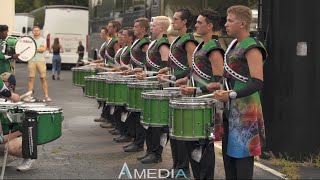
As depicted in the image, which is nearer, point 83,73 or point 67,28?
point 83,73

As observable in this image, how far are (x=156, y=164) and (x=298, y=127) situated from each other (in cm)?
192

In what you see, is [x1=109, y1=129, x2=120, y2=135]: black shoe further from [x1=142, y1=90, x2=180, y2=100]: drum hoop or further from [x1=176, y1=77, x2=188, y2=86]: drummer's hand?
[x1=176, y1=77, x2=188, y2=86]: drummer's hand

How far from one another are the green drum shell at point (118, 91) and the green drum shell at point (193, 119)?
2.84 meters

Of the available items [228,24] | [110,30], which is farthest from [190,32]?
[110,30]

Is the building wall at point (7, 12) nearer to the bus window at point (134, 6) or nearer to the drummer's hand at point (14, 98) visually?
the bus window at point (134, 6)

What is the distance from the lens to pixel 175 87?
712 cm

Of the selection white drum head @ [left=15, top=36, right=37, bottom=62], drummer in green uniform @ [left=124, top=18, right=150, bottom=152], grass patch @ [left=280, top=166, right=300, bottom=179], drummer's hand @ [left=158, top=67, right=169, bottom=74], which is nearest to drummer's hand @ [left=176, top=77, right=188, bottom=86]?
drummer's hand @ [left=158, top=67, right=169, bottom=74]

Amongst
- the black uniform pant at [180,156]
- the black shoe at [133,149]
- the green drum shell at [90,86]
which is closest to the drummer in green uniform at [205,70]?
the black uniform pant at [180,156]

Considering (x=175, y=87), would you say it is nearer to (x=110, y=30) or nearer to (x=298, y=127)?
(x=298, y=127)

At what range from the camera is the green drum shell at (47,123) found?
6797mm

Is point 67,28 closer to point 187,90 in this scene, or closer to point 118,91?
point 118,91

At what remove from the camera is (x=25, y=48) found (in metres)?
10.9

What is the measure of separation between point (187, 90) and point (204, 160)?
745 mm

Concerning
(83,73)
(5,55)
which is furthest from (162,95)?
(83,73)
